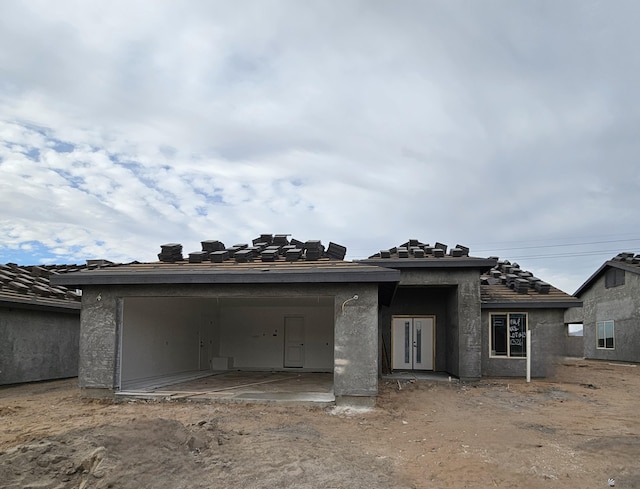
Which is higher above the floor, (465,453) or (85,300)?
(85,300)

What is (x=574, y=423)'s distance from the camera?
408 inches

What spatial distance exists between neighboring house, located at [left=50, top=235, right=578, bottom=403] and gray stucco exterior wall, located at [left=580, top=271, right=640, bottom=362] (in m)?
10.3

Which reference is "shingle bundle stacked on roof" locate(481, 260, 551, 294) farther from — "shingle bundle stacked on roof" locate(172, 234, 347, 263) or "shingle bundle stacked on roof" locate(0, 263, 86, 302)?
"shingle bundle stacked on roof" locate(0, 263, 86, 302)

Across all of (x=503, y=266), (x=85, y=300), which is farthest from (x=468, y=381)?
(x=85, y=300)

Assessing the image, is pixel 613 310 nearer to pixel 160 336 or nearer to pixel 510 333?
pixel 510 333

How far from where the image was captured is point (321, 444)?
8.24 m

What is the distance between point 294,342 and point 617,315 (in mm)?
17175

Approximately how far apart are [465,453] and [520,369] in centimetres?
1038

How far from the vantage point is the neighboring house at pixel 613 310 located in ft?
83.6

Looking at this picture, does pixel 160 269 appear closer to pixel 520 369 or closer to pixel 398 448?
pixel 398 448

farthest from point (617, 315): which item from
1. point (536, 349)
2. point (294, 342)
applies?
point (294, 342)

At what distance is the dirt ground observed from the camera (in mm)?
6391

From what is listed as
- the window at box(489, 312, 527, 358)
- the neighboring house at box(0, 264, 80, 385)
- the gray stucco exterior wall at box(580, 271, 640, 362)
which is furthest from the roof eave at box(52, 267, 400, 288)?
the gray stucco exterior wall at box(580, 271, 640, 362)

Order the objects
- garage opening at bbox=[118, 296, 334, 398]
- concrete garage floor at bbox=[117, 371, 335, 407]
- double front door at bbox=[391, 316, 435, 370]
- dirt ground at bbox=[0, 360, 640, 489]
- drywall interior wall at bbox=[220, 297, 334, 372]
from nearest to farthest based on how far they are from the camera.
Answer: dirt ground at bbox=[0, 360, 640, 489], concrete garage floor at bbox=[117, 371, 335, 407], garage opening at bbox=[118, 296, 334, 398], double front door at bbox=[391, 316, 435, 370], drywall interior wall at bbox=[220, 297, 334, 372]
